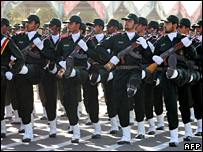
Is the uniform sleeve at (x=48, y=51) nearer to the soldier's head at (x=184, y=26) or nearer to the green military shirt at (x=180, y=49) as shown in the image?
the green military shirt at (x=180, y=49)

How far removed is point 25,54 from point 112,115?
8.10ft

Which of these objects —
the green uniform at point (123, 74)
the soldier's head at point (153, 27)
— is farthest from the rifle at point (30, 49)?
the soldier's head at point (153, 27)

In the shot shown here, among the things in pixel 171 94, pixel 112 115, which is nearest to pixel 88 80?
pixel 112 115

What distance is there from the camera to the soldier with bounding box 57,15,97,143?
404 inches

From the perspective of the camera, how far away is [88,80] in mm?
10977

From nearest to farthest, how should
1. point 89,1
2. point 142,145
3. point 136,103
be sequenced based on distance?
point 142,145 < point 136,103 < point 89,1

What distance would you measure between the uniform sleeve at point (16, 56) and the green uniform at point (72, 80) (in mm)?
1056

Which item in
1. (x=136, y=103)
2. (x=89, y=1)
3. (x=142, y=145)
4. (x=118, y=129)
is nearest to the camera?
(x=142, y=145)

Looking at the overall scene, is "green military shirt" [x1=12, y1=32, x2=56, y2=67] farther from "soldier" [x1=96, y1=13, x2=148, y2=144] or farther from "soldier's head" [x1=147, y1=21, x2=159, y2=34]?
"soldier's head" [x1=147, y1=21, x2=159, y2=34]

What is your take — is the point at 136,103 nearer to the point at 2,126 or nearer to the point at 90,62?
the point at 90,62

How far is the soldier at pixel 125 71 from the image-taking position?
996 cm

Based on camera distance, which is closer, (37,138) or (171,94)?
(171,94)

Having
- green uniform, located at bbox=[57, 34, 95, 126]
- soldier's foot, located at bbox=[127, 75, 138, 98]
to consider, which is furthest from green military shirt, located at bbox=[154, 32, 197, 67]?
green uniform, located at bbox=[57, 34, 95, 126]

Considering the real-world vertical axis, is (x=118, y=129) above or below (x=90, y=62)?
below
